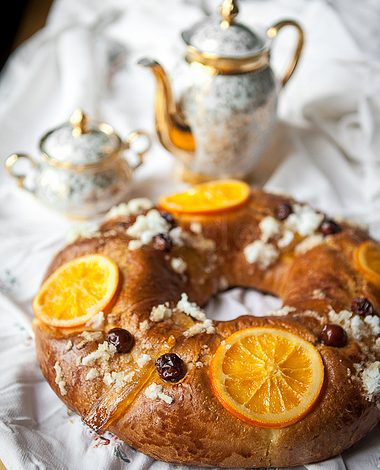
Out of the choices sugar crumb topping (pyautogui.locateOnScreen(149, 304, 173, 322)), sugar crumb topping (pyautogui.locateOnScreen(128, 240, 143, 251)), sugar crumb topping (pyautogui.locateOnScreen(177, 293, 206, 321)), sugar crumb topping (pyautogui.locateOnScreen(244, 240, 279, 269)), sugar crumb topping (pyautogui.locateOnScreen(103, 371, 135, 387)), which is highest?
sugar crumb topping (pyautogui.locateOnScreen(128, 240, 143, 251))

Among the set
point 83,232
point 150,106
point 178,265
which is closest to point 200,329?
point 178,265

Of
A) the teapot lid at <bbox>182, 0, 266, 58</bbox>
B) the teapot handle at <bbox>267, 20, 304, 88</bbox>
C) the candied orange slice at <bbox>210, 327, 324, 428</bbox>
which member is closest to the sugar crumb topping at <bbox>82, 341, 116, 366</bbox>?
the candied orange slice at <bbox>210, 327, 324, 428</bbox>

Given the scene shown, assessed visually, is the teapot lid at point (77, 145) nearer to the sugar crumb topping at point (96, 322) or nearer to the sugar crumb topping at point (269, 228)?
the sugar crumb topping at point (269, 228)

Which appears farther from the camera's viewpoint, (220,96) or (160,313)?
(220,96)

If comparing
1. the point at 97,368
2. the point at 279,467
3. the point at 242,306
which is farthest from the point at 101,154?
the point at 279,467

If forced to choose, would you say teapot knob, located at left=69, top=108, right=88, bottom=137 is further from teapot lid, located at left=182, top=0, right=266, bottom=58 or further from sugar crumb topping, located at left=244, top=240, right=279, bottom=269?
sugar crumb topping, located at left=244, top=240, right=279, bottom=269

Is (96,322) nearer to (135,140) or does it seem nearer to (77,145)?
(77,145)
